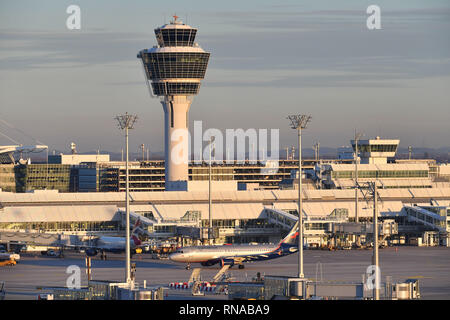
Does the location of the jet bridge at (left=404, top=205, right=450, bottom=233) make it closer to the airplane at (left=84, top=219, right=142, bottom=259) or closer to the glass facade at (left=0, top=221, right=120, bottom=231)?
the glass facade at (left=0, top=221, right=120, bottom=231)

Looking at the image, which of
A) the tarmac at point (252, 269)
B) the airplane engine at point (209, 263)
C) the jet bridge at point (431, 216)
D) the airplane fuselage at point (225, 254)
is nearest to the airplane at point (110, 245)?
the tarmac at point (252, 269)

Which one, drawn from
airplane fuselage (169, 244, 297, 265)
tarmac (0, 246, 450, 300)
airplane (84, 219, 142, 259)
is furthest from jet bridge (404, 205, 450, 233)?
airplane (84, 219, 142, 259)

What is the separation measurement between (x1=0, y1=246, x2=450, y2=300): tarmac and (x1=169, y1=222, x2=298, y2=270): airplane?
1220mm

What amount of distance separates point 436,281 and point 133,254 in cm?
5099

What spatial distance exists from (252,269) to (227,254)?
11.5ft

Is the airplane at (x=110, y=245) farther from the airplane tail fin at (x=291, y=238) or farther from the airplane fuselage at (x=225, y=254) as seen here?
the airplane tail fin at (x=291, y=238)

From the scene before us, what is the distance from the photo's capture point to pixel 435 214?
546 feet

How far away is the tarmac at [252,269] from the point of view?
100312 millimetres

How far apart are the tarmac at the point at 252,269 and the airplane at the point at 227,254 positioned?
122cm

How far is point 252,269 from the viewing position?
124m

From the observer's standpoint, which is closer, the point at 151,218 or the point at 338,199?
the point at 151,218

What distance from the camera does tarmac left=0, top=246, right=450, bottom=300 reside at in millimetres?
100312
